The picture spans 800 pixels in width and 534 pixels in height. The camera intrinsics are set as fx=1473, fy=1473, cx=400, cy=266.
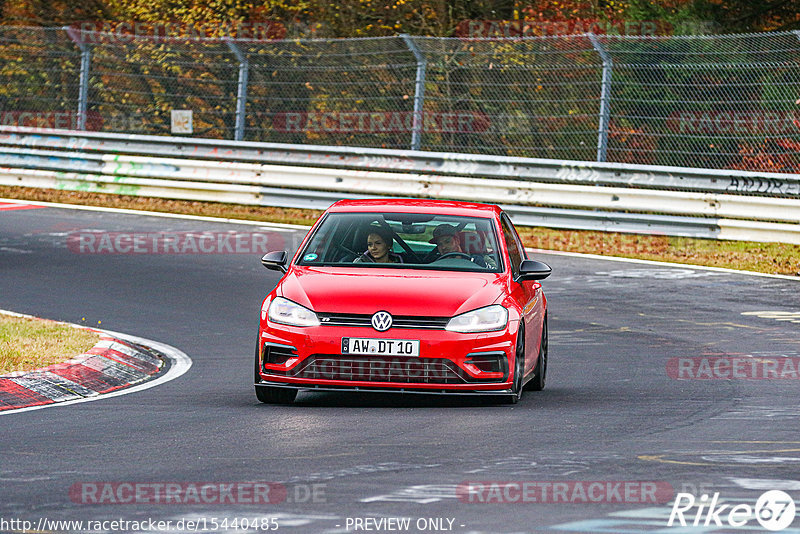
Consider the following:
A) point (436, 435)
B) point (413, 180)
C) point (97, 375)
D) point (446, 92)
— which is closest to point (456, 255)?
point (436, 435)

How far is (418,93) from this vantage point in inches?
896

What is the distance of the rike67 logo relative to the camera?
6.04 metres

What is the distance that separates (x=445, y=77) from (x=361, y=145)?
207cm

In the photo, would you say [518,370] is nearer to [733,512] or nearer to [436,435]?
[436,435]

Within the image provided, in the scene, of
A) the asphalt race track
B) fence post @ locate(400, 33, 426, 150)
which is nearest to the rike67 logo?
→ the asphalt race track

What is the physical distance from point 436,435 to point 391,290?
1.46m

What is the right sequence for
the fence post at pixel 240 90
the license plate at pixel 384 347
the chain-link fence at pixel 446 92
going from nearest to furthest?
the license plate at pixel 384 347 → the chain-link fence at pixel 446 92 → the fence post at pixel 240 90

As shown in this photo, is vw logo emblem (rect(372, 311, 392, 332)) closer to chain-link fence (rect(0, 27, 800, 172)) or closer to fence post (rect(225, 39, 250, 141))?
chain-link fence (rect(0, 27, 800, 172))

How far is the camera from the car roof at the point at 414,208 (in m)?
10.8

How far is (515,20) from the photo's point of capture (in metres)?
27.9

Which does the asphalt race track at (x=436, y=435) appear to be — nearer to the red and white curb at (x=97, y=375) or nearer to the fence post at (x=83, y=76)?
the red and white curb at (x=97, y=375)

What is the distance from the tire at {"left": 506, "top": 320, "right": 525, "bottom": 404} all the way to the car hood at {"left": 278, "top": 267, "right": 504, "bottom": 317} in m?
0.33

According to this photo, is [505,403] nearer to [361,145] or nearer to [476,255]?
[476,255]

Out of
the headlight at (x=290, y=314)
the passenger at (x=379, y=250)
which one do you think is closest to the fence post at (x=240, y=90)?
the passenger at (x=379, y=250)
